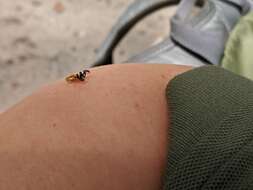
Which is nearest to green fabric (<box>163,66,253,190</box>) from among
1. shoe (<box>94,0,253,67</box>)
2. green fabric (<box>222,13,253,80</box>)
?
green fabric (<box>222,13,253,80</box>)

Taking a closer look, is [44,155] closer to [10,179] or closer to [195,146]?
[10,179]

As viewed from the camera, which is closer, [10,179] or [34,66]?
[10,179]

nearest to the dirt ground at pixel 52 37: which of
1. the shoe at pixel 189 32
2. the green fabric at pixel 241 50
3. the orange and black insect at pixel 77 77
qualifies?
the shoe at pixel 189 32

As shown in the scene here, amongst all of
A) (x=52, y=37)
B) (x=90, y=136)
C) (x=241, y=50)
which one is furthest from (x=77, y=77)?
(x=52, y=37)

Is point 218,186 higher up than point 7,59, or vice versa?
point 218,186

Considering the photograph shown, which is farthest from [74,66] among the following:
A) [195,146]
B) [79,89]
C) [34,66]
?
[195,146]

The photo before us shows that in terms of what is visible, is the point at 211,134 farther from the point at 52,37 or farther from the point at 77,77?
the point at 52,37

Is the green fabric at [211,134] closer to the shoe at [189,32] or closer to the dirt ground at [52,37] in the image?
the shoe at [189,32]
